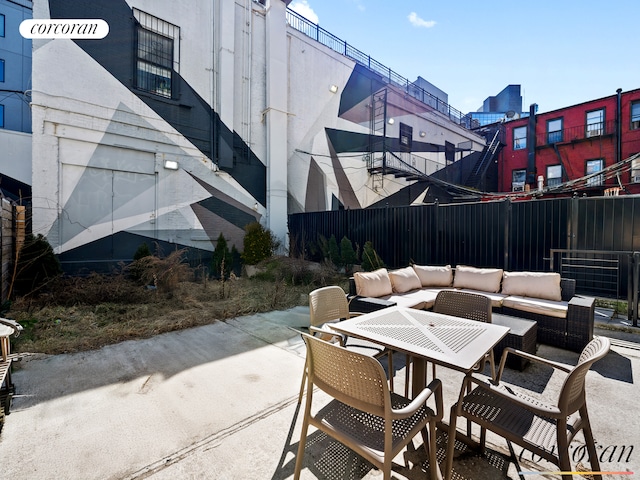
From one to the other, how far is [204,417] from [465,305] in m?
2.73

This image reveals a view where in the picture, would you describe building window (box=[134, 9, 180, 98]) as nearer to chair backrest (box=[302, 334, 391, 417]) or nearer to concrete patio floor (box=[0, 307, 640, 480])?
concrete patio floor (box=[0, 307, 640, 480])

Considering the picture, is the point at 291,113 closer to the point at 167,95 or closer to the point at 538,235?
the point at 167,95

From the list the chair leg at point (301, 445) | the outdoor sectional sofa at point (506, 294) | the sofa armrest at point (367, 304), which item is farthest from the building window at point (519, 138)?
the chair leg at point (301, 445)

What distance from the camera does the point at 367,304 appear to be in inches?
165

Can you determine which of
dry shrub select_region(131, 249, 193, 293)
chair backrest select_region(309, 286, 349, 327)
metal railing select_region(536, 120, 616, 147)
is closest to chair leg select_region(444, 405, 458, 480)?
chair backrest select_region(309, 286, 349, 327)

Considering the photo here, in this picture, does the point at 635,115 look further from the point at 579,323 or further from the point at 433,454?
the point at 433,454

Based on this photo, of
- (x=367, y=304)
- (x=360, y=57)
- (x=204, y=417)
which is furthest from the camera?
(x=360, y=57)

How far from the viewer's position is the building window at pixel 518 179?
18812mm

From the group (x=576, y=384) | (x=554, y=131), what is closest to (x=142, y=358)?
(x=576, y=384)

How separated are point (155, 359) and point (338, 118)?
38.4 ft

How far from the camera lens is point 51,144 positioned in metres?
7.04

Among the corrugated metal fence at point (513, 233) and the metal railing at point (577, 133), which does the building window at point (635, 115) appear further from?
the corrugated metal fence at point (513, 233)

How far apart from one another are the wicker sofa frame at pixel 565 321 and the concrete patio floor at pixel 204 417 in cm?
17

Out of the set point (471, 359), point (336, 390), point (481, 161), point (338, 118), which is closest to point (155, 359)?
point (336, 390)
